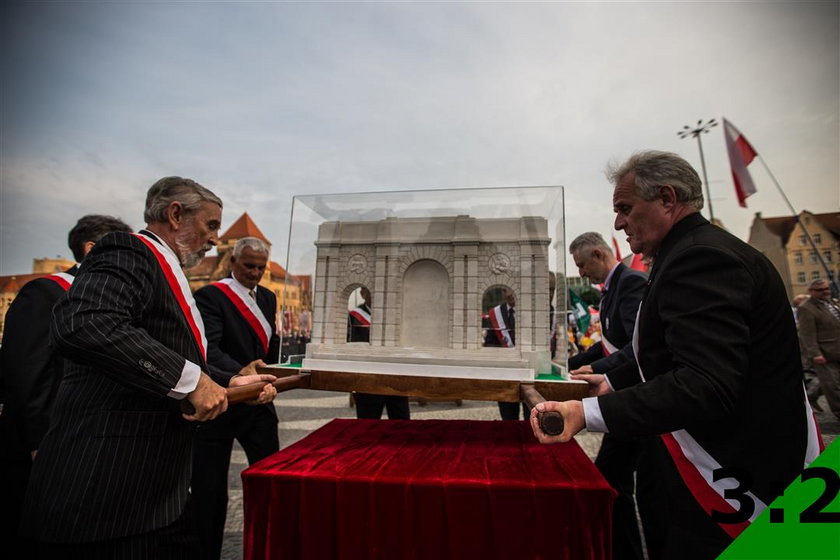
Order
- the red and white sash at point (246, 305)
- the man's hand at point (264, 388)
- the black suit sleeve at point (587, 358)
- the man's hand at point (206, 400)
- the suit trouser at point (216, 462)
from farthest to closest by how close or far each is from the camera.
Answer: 1. the black suit sleeve at point (587, 358)
2. the red and white sash at point (246, 305)
3. the suit trouser at point (216, 462)
4. the man's hand at point (264, 388)
5. the man's hand at point (206, 400)

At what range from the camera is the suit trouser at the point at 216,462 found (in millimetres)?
3082

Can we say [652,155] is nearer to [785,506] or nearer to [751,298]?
[751,298]

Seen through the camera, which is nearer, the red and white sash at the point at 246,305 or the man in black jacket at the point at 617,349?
the man in black jacket at the point at 617,349

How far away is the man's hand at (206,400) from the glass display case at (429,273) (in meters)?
1.28

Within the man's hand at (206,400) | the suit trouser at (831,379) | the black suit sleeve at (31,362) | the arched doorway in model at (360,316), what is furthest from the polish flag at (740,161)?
the black suit sleeve at (31,362)

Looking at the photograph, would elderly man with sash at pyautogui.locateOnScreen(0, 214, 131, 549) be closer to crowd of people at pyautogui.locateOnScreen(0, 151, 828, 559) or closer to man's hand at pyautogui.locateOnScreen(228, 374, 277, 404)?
crowd of people at pyautogui.locateOnScreen(0, 151, 828, 559)

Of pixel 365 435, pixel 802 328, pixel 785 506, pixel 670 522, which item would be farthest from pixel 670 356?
pixel 802 328

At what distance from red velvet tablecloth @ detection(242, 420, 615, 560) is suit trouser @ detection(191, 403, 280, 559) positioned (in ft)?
5.30

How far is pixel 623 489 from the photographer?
3344 mm

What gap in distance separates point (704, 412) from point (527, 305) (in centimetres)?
174

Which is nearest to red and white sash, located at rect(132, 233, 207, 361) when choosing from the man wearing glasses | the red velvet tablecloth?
the red velvet tablecloth

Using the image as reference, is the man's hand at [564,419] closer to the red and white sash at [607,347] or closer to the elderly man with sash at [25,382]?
the red and white sash at [607,347]

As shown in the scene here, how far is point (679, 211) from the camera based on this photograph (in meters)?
1.92

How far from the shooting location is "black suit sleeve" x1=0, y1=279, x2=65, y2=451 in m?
2.45
